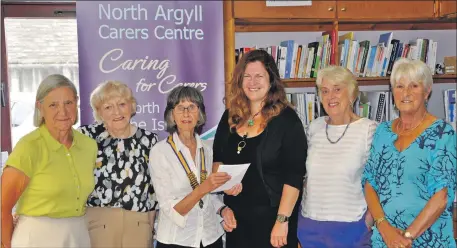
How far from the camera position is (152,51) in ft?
12.5

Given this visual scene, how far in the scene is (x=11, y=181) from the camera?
2.54 m

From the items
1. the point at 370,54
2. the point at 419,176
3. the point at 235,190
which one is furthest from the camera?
the point at 370,54

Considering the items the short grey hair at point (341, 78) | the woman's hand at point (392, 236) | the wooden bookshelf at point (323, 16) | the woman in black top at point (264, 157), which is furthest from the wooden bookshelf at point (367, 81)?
the woman's hand at point (392, 236)

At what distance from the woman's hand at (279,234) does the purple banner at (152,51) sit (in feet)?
4.59

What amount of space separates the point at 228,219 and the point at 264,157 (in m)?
0.39

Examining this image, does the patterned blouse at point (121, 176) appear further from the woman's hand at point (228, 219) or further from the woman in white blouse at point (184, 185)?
the woman's hand at point (228, 219)

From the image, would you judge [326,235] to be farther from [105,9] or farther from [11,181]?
[105,9]

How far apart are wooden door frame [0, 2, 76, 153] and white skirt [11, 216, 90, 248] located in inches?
60.3

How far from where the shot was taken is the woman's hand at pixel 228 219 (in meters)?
2.71

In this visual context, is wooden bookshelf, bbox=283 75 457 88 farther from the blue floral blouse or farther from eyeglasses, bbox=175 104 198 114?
the blue floral blouse

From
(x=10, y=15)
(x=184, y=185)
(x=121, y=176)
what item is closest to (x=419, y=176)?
(x=184, y=185)

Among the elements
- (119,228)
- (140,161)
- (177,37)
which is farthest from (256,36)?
(119,228)

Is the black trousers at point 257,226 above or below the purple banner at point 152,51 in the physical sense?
below

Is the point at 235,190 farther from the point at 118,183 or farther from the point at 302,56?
the point at 302,56
